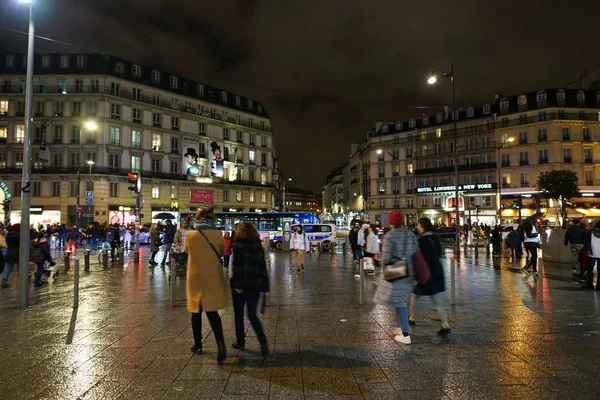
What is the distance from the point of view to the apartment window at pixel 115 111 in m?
51.1

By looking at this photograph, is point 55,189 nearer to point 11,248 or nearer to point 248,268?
point 11,248

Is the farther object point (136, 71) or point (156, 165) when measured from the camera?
point (156, 165)

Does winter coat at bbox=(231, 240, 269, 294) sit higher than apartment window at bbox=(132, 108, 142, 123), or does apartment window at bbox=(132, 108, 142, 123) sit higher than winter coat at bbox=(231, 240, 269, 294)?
apartment window at bbox=(132, 108, 142, 123)

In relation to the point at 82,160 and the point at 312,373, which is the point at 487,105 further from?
the point at 312,373

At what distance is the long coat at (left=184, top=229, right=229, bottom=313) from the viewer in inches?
209

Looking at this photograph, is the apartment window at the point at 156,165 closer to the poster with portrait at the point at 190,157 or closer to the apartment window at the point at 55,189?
the poster with portrait at the point at 190,157

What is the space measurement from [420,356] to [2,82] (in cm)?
6100

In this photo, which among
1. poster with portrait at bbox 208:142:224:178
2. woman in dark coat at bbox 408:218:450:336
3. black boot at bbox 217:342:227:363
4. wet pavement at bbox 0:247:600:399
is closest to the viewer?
wet pavement at bbox 0:247:600:399

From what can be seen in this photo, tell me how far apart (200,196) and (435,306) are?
54248 millimetres

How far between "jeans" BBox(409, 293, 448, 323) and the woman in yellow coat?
3390 millimetres

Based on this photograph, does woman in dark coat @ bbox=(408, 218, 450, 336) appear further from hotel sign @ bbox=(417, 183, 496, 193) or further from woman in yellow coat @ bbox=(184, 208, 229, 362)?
hotel sign @ bbox=(417, 183, 496, 193)

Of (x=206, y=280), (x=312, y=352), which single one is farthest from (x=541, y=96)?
(x=206, y=280)

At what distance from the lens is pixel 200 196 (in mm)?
58375

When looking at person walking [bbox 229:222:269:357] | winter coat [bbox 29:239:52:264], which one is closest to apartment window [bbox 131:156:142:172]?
winter coat [bbox 29:239:52:264]
